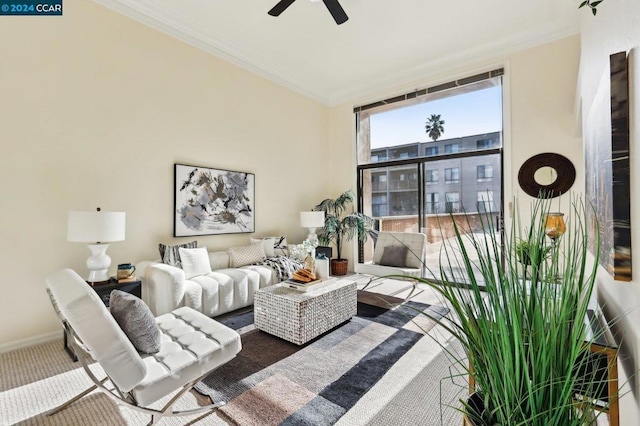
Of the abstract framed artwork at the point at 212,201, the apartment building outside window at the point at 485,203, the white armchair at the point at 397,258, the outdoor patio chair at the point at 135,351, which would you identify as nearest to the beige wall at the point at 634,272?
the apartment building outside window at the point at 485,203

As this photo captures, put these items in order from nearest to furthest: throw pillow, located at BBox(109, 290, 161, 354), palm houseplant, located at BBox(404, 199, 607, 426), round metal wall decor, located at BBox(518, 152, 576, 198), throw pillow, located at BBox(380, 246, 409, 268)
→ 1. palm houseplant, located at BBox(404, 199, 607, 426)
2. throw pillow, located at BBox(109, 290, 161, 354)
3. round metal wall decor, located at BBox(518, 152, 576, 198)
4. throw pillow, located at BBox(380, 246, 409, 268)

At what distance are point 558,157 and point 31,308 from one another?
20.6ft

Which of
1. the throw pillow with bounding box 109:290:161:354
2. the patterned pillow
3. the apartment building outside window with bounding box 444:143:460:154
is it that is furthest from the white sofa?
the apartment building outside window with bounding box 444:143:460:154

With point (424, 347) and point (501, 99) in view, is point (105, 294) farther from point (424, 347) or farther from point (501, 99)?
point (501, 99)

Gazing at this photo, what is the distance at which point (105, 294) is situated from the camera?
273 centimetres

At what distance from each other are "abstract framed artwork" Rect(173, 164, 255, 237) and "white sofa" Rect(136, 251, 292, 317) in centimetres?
47

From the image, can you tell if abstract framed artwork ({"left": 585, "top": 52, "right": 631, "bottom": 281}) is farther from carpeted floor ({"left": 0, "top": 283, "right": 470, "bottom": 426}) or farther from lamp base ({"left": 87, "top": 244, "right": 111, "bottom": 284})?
lamp base ({"left": 87, "top": 244, "right": 111, "bottom": 284})

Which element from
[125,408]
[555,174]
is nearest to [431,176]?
[555,174]

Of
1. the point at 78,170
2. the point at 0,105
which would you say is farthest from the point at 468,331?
the point at 0,105

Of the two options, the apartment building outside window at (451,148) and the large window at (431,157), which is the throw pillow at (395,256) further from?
the apartment building outside window at (451,148)

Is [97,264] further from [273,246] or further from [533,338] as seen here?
[533,338]

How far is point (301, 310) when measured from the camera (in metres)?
2.65

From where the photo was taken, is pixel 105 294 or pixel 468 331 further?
pixel 105 294

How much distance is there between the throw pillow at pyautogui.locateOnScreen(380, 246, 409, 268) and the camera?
4273 mm
